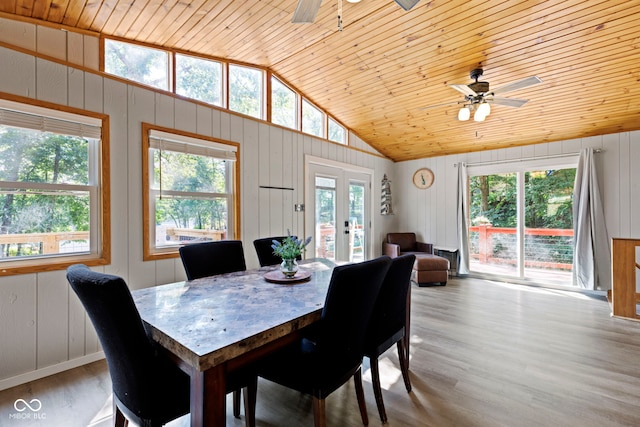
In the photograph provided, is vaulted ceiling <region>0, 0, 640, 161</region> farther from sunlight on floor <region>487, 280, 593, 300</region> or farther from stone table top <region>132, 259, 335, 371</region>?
sunlight on floor <region>487, 280, 593, 300</region>

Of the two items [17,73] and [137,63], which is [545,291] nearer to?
[137,63]

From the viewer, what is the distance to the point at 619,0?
2316 millimetres

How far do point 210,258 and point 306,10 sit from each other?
1850mm

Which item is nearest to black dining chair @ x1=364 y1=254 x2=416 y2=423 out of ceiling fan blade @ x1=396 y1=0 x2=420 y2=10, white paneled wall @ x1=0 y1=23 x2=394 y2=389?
ceiling fan blade @ x1=396 y1=0 x2=420 y2=10

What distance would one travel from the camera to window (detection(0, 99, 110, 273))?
2.20 m

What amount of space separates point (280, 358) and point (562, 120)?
15.8 ft

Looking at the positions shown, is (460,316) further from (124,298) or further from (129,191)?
(129,191)

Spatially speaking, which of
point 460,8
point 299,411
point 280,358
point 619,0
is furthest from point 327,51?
point 299,411

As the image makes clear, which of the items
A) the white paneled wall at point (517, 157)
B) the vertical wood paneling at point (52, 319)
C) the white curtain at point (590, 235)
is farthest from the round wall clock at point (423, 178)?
the vertical wood paneling at point (52, 319)

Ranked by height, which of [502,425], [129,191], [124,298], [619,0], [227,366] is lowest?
[502,425]

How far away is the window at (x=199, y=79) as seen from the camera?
3141 mm

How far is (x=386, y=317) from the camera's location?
1866 millimetres

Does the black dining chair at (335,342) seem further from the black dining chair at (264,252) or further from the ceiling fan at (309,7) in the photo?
the ceiling fan at (309,7)

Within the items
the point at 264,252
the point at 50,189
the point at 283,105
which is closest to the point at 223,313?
the point at 264,252
